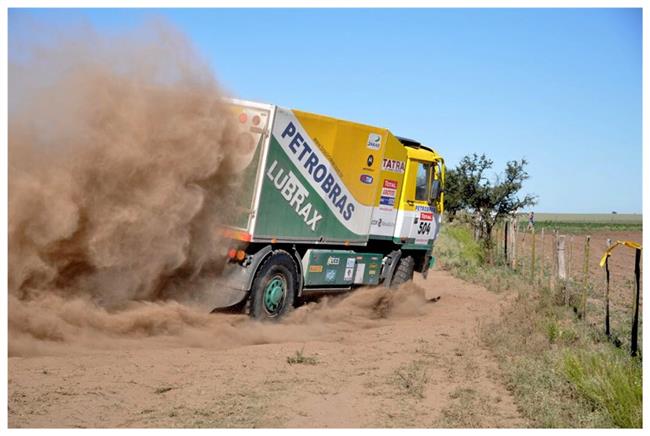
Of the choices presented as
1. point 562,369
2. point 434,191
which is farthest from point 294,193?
point 562,369

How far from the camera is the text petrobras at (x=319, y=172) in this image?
36.6ft

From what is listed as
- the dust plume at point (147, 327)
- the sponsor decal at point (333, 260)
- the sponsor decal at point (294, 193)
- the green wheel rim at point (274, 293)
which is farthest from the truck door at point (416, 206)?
the green wheel rim at point (274, 293)

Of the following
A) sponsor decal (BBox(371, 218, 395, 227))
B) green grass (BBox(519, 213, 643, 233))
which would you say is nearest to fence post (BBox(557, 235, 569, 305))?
sponsor decal (BBox(371, 218, 395, 227))

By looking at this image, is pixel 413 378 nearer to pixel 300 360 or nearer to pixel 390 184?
pixel 300 360

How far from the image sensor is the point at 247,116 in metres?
10.7

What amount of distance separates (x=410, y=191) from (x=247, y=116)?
15.4 feet

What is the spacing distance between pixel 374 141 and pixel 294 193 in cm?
214

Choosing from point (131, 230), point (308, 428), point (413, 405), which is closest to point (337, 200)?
point (131, 230)

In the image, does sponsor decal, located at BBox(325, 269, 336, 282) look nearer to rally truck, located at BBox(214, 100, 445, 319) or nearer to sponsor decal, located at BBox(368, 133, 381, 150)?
rally truck, located at BBox(214, 100, 445, 319)

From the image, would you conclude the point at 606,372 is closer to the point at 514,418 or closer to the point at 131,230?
the point at 514,418

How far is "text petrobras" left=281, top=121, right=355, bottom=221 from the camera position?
11.1 meters

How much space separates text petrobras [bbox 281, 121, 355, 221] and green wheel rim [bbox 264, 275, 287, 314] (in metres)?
1.53

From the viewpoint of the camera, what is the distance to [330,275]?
12.8 meters

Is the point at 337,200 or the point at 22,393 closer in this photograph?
the point at 22,393
